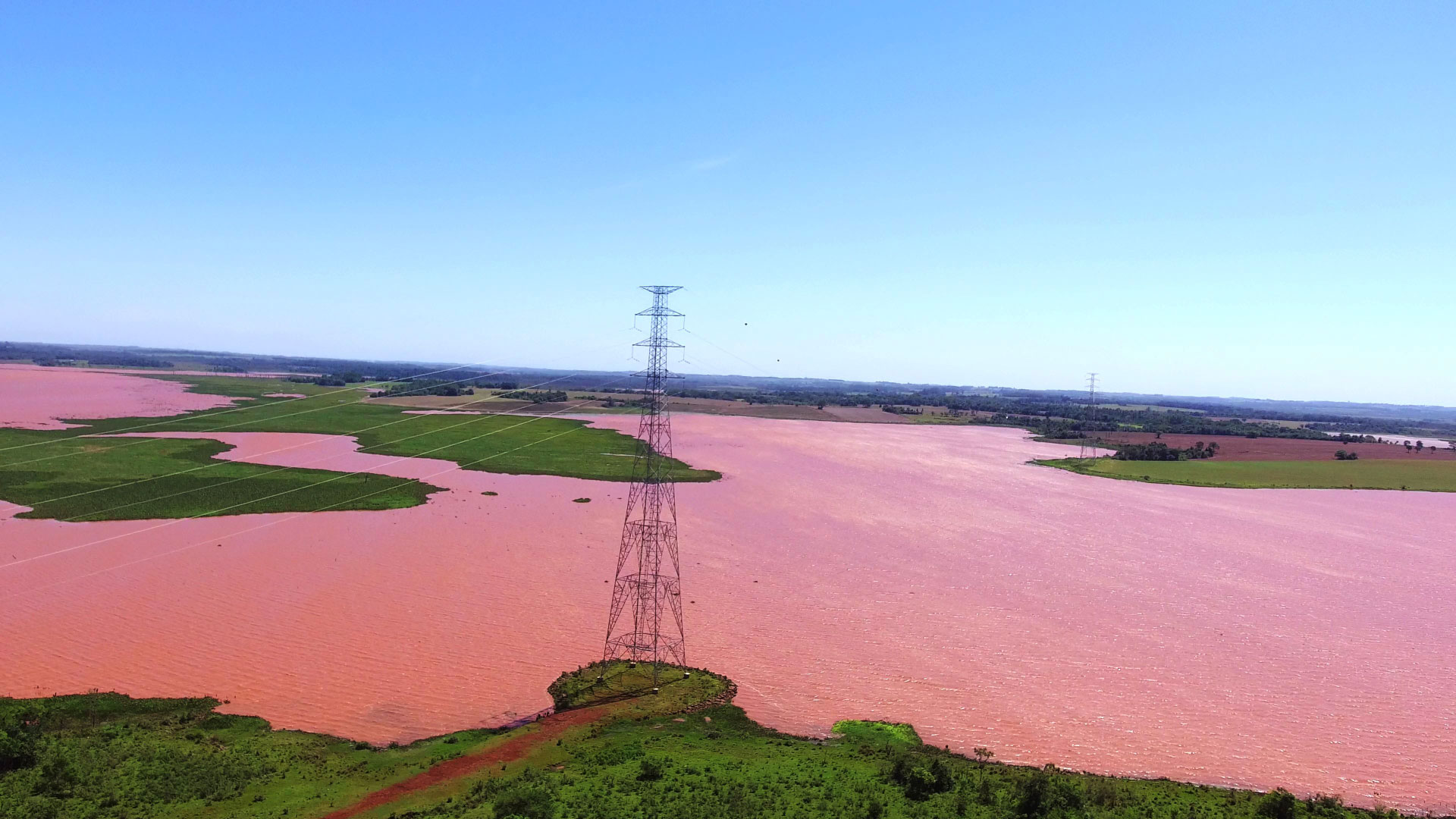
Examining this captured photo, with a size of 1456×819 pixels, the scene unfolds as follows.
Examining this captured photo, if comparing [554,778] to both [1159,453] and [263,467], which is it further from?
[1159,453]

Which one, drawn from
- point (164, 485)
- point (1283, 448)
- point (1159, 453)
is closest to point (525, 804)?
point (164, 485)

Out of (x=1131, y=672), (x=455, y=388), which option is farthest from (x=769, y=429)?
(x=1131, y=672)

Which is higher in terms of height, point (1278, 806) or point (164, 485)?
point (164, 485)

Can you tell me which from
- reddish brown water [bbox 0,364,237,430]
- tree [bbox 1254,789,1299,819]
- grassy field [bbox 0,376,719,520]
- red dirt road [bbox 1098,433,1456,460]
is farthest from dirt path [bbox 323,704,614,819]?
red dirt road [bbox 1098,433,1456,460]

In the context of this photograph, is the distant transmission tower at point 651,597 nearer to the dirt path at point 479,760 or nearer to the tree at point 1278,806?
the dirt path at point 479,760

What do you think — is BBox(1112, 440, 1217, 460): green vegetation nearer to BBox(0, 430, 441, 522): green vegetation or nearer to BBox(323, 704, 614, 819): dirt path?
BBox(0, 430, 441, 522): green vegetation

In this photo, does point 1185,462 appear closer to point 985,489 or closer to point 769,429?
point 985,489

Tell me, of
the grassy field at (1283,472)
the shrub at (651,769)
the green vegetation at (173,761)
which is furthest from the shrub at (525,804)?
the grassy field at (1283,472)
